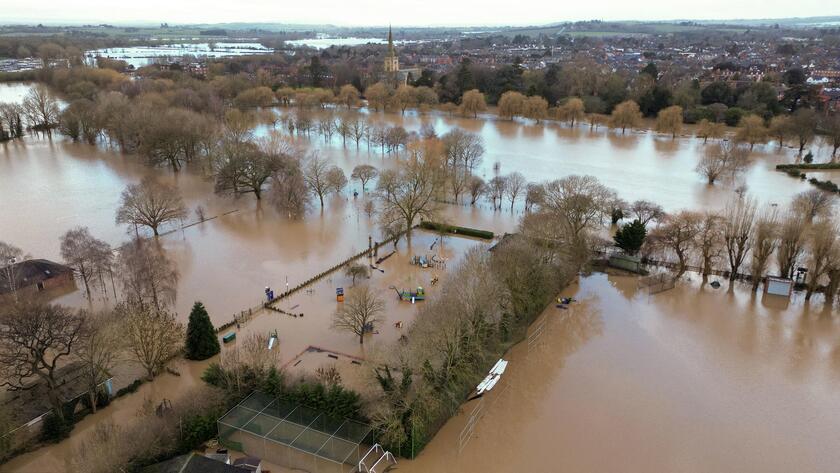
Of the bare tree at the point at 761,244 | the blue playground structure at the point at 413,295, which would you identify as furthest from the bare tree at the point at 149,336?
the bare tree at the point at 761,244

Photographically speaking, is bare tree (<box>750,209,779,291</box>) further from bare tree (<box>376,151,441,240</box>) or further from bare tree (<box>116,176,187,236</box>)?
bare tree (<box>116,176,187,236</box>)

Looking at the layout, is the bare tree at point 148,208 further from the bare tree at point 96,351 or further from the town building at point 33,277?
the bare tree at point 96,351

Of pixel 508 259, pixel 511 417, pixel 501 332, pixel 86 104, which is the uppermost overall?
pixel 86 104

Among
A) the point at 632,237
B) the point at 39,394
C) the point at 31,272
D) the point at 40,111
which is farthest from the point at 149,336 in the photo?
the point at 40,111

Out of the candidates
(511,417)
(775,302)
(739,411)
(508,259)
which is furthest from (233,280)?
(775,302)

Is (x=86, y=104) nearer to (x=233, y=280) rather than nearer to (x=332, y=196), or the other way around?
(x=332, y=196)

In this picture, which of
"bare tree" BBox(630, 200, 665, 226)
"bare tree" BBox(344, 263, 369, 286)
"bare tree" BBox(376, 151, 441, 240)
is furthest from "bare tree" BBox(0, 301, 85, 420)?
"bare tree" BBox(630, 200, 665, 226)

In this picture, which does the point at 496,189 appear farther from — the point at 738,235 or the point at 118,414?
the point at 118,414
